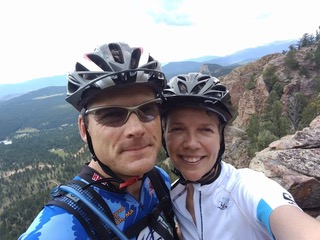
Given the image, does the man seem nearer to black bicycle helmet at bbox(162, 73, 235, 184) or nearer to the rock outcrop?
black bicycle helmet at bbox(162, 73, 235, 184)

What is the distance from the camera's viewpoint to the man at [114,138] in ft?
7.56

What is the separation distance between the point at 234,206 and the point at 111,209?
124cm

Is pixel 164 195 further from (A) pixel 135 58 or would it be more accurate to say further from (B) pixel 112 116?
(A) pixel 135 58

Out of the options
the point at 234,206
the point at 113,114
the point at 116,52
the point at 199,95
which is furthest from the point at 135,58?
the point at 234,206

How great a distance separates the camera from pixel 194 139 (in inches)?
116

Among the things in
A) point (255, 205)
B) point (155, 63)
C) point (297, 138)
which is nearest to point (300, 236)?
point (255, 205)

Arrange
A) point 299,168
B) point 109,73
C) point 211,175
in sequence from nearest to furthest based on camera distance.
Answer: point 109,73 < point 211,175 < point 299,168

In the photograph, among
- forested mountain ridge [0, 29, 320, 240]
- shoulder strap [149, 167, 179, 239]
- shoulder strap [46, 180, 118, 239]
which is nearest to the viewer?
shoulder strap [46, 180, 118, 239]

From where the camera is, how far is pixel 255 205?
2.35 metres

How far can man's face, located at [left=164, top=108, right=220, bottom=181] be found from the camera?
2961 mm

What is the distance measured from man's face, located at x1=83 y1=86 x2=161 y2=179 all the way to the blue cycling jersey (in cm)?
29

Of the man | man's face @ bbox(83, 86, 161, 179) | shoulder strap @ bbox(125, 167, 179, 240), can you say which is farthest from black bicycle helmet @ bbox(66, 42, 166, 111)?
shoulder strap @ bbox(125, 167, 179, 240)

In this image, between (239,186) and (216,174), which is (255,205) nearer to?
(239,186)

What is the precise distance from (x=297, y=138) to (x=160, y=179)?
28.4ft
